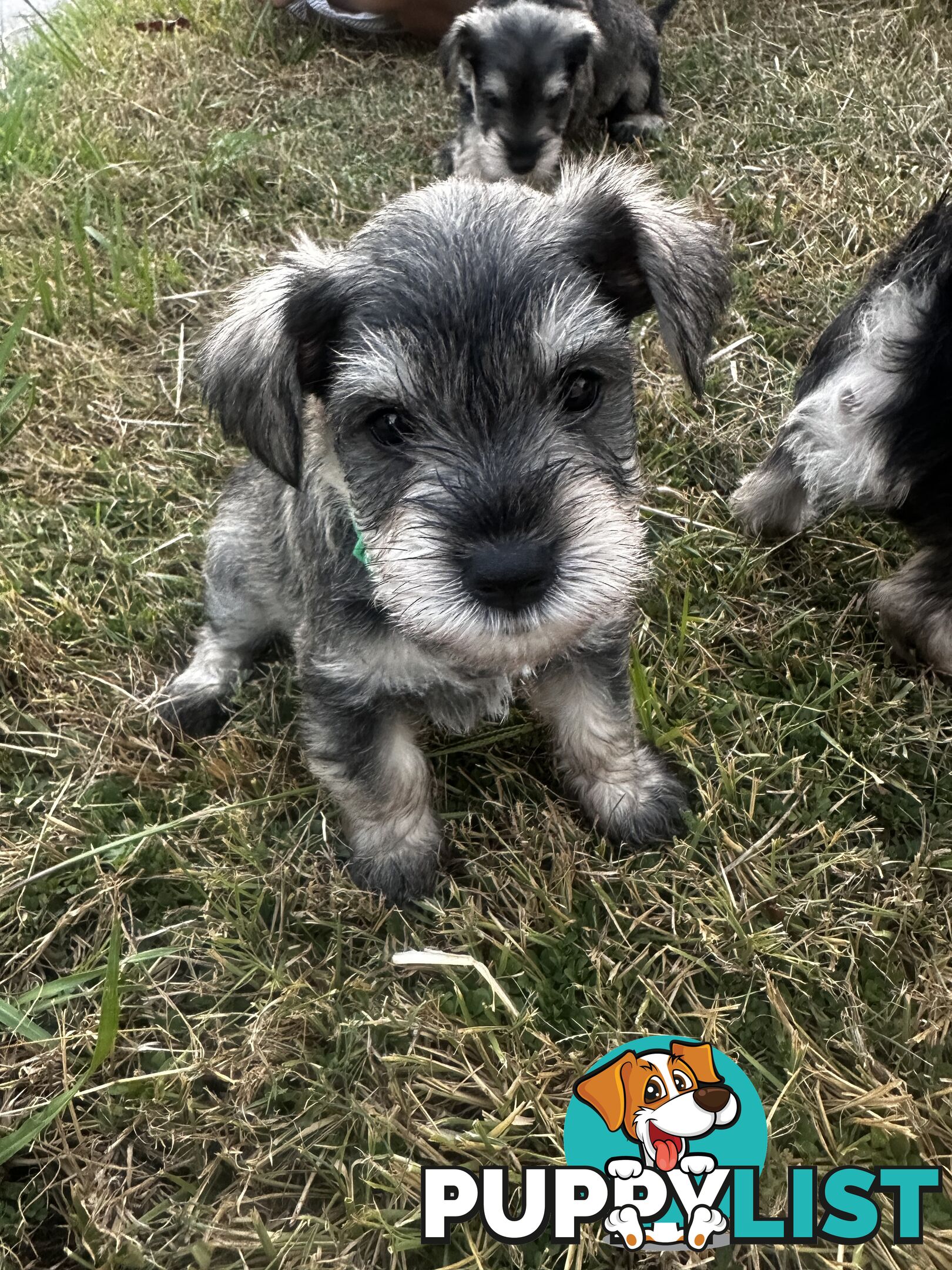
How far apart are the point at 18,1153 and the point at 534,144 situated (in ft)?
14.9

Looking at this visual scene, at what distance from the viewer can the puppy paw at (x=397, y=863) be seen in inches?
79.5

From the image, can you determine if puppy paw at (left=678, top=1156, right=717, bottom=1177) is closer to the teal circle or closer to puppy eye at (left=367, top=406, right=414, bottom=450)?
the teal circle

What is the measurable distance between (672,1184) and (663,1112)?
4.4 inches

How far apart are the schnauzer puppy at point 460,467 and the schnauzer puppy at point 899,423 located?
0.51m

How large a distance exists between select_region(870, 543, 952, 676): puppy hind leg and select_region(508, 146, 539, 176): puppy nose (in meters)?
3.00

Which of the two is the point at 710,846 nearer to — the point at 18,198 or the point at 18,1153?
the point at 18,1153

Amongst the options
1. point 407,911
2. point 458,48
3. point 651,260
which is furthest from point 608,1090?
point 458,48

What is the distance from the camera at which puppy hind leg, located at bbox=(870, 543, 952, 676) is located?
2232mm

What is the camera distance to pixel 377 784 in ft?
6.34

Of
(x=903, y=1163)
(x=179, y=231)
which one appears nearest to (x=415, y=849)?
(x=903, y=1163)

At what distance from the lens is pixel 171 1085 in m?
1.78

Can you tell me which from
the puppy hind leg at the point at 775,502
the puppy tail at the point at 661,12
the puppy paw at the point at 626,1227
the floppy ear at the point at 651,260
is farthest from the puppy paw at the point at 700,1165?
the puppy tail at the point at 661,12

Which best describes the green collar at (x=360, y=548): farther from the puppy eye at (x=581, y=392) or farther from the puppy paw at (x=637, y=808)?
the puppy paw at (x=637, y=808)

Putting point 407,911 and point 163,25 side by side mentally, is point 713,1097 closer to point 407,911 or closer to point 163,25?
point 407,911
